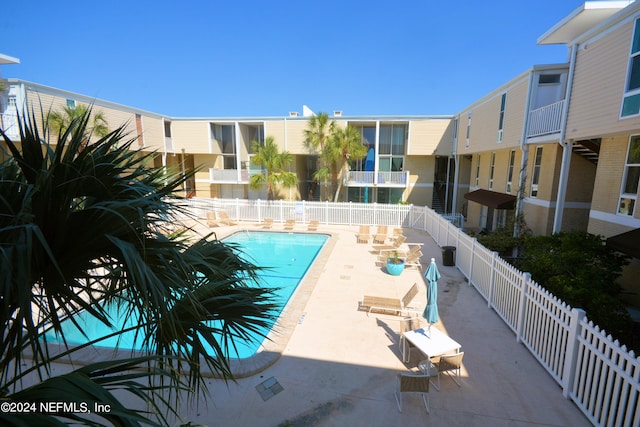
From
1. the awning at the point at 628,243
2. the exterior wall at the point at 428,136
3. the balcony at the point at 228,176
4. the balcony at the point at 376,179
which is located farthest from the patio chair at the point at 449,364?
the balcony at the point at 228,176

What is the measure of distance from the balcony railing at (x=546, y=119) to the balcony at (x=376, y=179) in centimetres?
1104

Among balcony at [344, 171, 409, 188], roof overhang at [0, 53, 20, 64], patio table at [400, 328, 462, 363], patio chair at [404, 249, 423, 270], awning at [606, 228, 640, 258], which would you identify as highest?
roof overhang at [0, 53, 20, 64]

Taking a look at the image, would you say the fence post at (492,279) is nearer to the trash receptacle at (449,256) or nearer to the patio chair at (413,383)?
the trash receptacle at (449,256)

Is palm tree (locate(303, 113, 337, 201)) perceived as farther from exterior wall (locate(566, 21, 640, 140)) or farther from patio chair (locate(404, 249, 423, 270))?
exterior wall (locate(566, 21, 640, 140))

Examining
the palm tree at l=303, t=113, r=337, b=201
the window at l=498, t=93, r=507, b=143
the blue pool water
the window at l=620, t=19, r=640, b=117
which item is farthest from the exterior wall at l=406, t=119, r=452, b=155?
the window at l=620, t=19, r=640, b=117

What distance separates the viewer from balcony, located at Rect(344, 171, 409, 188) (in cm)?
2375

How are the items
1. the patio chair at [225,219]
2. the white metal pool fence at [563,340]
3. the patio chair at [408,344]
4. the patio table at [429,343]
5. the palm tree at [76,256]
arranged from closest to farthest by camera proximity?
the palm tree at [76,256] → the white metal pool fence at [563,340] → the patio table at [429,343] → the patio chair at [408,344] → the patio chair at [225,219]

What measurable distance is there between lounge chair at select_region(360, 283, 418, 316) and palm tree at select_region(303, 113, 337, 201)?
15.3m

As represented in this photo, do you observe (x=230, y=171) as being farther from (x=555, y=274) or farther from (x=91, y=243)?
(x=91, y=243)

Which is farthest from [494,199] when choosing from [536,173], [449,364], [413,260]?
[449,364]

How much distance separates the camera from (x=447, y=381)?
19.0 ft

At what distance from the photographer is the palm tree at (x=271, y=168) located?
2195 cm

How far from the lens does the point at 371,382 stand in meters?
5.72

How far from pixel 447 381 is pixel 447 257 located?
7.14m
